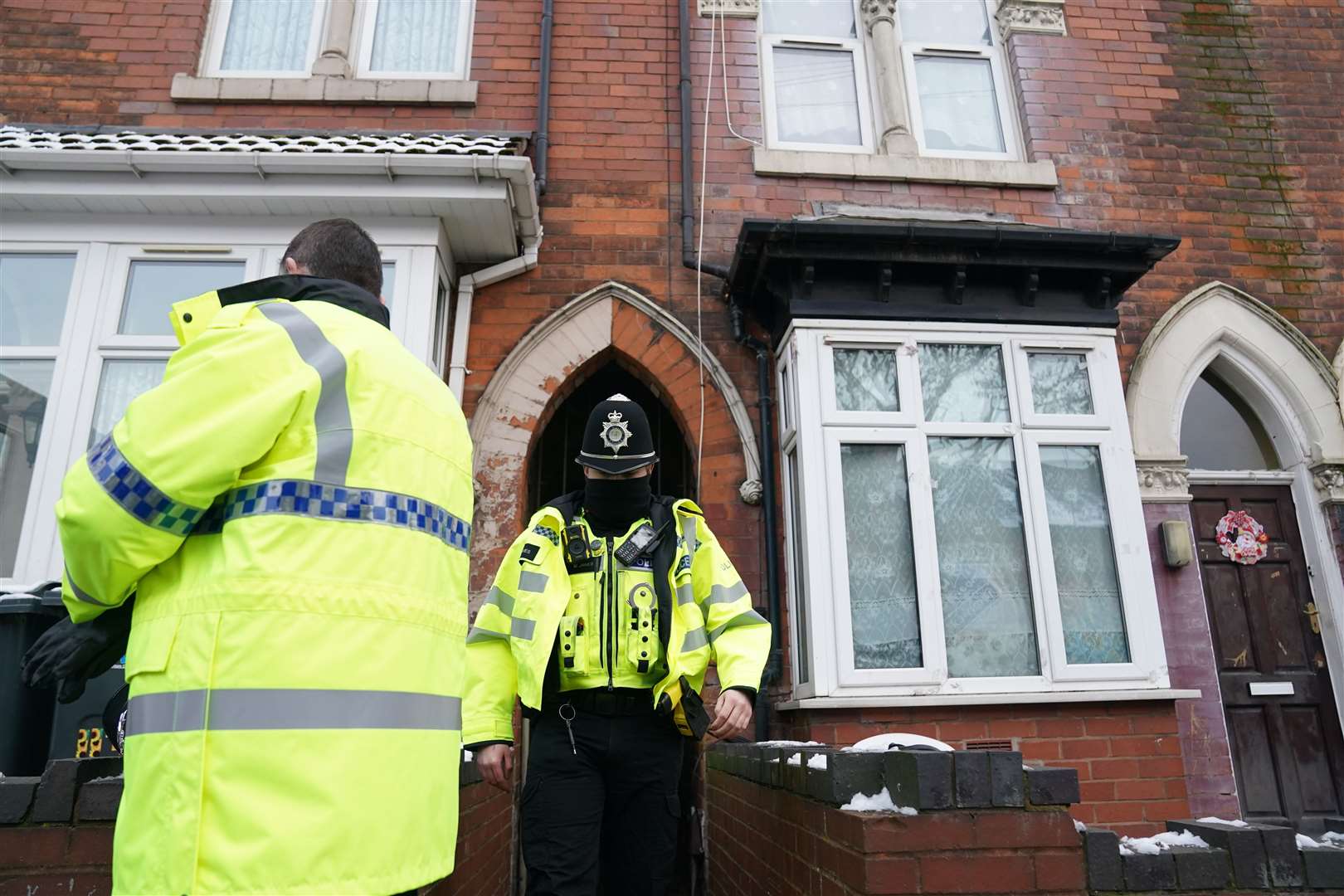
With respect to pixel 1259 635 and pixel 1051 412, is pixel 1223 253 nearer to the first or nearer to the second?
pixel 1051 412

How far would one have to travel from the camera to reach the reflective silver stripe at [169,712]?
141cm

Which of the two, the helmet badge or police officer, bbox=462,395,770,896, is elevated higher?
the helmet badge

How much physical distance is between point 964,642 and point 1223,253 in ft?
12.7

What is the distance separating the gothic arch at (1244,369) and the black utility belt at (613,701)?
461cm

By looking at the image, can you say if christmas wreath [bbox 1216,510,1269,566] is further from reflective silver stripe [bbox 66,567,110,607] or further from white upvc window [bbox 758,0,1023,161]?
reflective silver stripe [bbox 66,567,110,607]

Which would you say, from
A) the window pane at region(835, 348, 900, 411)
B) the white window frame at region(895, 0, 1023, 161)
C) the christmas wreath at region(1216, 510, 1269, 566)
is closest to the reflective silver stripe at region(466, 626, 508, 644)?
the window pane at region(835, 348, 900, 411)

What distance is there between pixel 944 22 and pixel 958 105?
2.79 feet

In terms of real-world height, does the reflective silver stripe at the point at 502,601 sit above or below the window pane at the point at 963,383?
below

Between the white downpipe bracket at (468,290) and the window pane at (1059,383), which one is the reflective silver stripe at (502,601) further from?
the window pane at (1059,383)

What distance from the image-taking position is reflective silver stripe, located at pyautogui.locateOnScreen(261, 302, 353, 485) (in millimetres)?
1590

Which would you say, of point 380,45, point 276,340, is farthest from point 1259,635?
point 380,45

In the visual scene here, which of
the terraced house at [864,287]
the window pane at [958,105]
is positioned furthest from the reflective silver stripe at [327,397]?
the window pane at [958,105]

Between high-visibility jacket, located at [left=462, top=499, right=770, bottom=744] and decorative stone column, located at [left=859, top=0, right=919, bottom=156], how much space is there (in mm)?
4711

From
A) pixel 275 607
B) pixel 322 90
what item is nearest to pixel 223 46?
pixel 322 90
